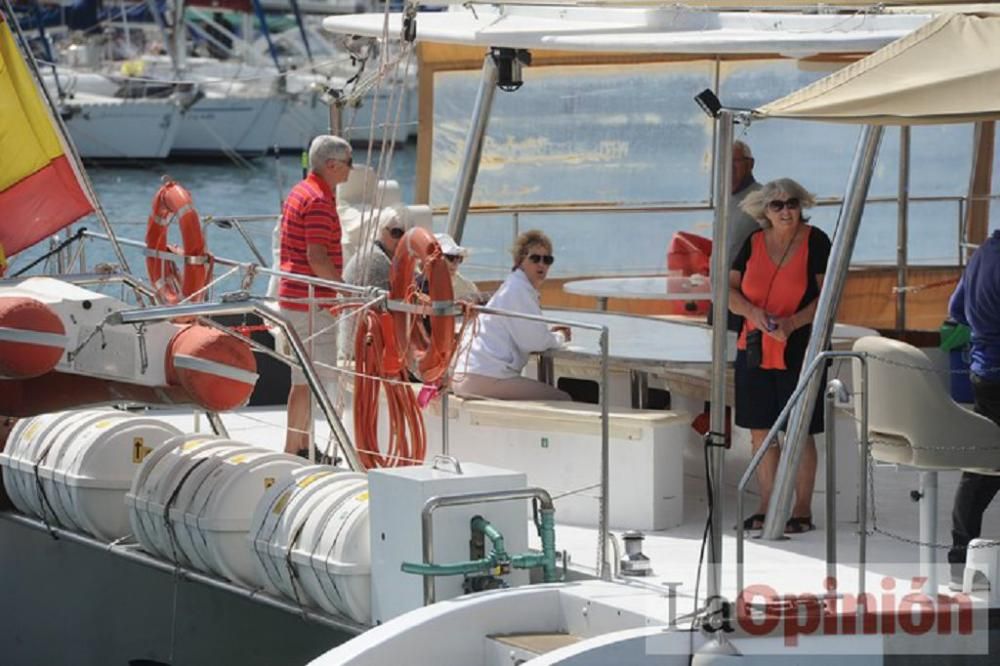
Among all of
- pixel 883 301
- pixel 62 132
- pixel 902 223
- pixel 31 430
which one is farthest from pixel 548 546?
pixel 883 301

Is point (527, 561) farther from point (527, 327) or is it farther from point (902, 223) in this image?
point (902, 223)

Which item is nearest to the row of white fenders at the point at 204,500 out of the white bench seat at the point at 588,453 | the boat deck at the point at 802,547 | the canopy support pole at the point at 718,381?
the white bench seat at the point at 588,453

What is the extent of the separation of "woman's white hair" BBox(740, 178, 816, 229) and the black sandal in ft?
3.90

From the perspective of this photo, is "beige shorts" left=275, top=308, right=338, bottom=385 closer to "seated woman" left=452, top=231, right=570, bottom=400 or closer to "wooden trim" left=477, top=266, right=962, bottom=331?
"seated woman" left=452, top=231, right=570, bottom=400

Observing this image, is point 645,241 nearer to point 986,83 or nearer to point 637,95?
point 637,95

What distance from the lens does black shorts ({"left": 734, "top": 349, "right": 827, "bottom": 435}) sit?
834 cm

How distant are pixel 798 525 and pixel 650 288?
354cm

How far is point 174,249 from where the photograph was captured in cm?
1130

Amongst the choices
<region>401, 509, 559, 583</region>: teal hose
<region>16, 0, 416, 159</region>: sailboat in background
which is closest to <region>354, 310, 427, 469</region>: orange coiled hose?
<region>401, 509, 559, 583</region>: teal hose

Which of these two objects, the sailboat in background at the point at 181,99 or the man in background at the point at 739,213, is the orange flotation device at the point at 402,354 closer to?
the man in background at the point at 739,213

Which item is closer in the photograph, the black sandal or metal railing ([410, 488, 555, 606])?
metal railing ([410, 488, 555, 606])

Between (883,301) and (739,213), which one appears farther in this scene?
(883,301)

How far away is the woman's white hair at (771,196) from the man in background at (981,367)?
941mm

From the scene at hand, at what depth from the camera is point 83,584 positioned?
33.9 ft
